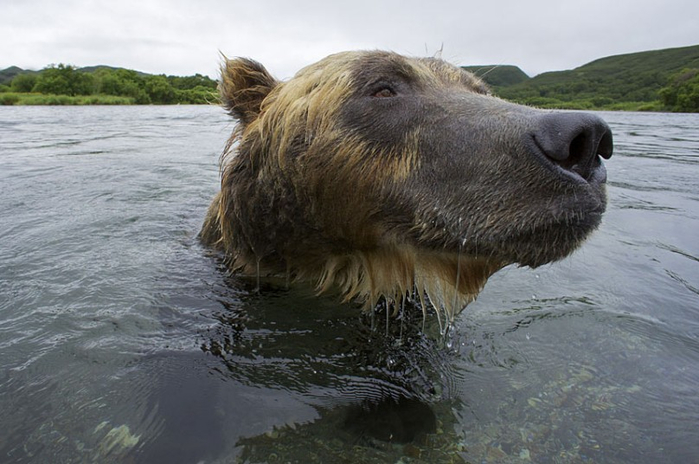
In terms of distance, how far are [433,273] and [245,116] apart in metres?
1.93

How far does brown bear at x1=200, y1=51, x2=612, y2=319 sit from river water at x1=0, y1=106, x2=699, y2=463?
42 centimetres

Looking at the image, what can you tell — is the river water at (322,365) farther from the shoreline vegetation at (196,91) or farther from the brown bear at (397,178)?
the shoreline vegetation at (196,91)

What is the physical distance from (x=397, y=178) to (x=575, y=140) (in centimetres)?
90

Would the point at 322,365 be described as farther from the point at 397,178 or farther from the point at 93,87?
the point at 93,87

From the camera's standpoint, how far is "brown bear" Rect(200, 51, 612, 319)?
211 centimetres

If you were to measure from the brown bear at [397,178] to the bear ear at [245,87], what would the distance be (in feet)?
0.03

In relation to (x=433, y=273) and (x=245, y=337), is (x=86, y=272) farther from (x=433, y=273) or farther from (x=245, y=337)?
(x=433, y=273)

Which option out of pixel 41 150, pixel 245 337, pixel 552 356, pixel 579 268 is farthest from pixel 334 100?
pixel 41 150

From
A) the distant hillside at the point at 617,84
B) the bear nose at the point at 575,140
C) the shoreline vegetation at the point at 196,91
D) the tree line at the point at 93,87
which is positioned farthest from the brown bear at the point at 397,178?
the tree line at the point at 93,87

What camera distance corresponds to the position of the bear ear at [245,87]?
3570mm

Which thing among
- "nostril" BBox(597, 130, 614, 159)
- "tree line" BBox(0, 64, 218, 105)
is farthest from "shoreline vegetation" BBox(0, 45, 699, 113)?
"nostril" BBox(597, 130, 614, 159)

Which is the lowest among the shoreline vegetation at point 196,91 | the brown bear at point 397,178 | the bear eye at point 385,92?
the brown bear at point 397,178

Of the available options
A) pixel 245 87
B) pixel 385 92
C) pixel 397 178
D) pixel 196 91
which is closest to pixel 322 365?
pixel 397 178

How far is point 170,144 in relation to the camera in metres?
14.9
